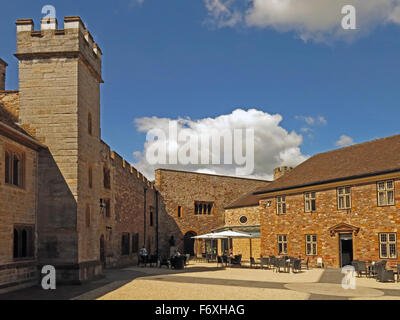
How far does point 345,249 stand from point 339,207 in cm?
235

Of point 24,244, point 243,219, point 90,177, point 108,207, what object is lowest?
point 243,219

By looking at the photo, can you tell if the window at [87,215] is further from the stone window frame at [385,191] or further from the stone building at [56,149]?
the stone window frame at [385,191]

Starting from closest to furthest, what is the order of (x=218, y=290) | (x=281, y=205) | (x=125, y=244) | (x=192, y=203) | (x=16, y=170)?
1. (x=218, y=290)
2. (x=16, y=170)
3. (x=125, y=244)
4. (x=281, y=205)
5. (x=192, y=203)

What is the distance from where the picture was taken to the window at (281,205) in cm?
2813

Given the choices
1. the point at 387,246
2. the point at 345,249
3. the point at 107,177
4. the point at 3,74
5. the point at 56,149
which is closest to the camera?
the point at 56,149

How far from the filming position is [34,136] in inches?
668

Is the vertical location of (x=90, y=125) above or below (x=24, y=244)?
above

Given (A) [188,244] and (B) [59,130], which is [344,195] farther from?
(A) [188,244]

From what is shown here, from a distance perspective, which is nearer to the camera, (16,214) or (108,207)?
(16,214)

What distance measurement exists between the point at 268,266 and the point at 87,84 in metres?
14.2

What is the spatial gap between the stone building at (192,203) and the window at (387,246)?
18.0 metres

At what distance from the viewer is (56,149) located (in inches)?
667

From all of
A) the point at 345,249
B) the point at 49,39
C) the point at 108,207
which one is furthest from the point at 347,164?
the point at 49,39
